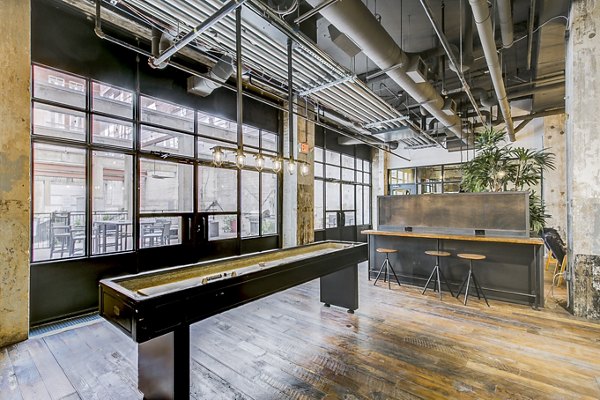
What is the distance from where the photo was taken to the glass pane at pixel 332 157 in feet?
28.1

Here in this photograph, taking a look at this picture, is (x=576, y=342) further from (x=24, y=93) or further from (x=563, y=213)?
(x=24, y=93)

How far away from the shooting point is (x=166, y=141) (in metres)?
4.71

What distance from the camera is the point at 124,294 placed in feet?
5.84

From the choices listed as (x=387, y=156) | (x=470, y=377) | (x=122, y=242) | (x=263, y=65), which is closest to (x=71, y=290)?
(x=122, y=242)

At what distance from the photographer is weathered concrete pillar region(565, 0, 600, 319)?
357 cm

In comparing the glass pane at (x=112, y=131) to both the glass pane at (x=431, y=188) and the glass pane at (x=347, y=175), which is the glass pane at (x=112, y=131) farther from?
the glass pane at (x=431, y=188)

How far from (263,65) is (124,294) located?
3465mm

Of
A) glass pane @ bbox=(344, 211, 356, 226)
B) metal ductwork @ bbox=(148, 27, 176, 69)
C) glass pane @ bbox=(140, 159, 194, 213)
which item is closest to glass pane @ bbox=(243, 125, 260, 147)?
glass pane @ bbox=(140, 159, 194, 213)

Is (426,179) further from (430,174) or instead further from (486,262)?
(486,262)

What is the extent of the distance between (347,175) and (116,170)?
6793mm

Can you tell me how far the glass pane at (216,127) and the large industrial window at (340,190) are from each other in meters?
2.96

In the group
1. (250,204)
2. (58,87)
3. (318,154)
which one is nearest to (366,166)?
(318,154)

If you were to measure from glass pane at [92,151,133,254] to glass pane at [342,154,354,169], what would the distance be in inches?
253

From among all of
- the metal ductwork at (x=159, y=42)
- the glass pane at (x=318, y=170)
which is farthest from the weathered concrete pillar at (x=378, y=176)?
the metal ductwork at (x=159, y=42)
